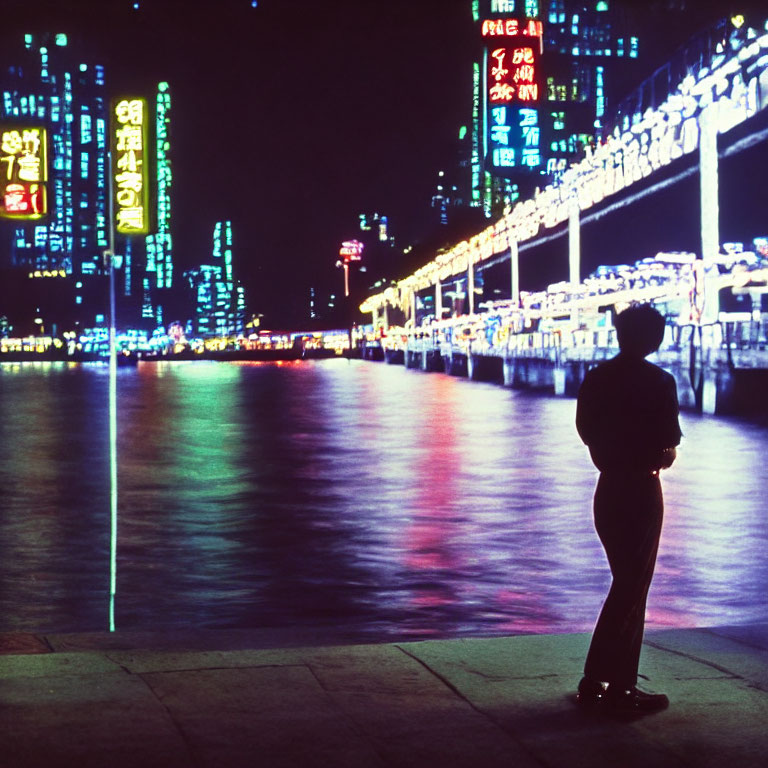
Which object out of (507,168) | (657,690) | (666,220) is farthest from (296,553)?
(666,220)

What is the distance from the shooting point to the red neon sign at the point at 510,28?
75.1 meters

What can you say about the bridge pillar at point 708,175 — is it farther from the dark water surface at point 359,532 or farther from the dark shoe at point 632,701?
the dark shoe at point 632,701

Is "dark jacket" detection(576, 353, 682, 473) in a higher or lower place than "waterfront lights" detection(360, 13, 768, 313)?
lower

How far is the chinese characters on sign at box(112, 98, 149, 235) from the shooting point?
14859 mm

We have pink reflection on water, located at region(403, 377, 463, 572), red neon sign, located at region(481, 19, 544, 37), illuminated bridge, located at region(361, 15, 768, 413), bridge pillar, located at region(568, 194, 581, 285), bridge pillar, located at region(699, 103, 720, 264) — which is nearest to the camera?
pink reflection on water, located at region(403, 377, 463, 572)

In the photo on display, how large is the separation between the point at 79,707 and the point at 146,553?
817cm

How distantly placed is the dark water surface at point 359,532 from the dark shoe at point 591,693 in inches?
137

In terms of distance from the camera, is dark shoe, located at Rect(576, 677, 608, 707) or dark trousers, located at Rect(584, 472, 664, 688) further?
dark trousers, located at Rect(584, 472, 664, 688)

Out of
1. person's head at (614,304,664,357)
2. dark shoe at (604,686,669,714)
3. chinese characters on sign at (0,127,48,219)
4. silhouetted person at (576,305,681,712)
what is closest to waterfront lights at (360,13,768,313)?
chinese characters on sign at (0,127,48,219)

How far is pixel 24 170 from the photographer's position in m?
16.0

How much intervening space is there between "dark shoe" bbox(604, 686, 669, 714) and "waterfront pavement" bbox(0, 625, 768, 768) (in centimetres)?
6

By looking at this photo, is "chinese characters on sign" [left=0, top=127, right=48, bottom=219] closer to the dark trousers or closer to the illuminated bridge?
the dark trousers

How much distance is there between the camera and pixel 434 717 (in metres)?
5.50

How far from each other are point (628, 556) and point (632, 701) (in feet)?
2.03
